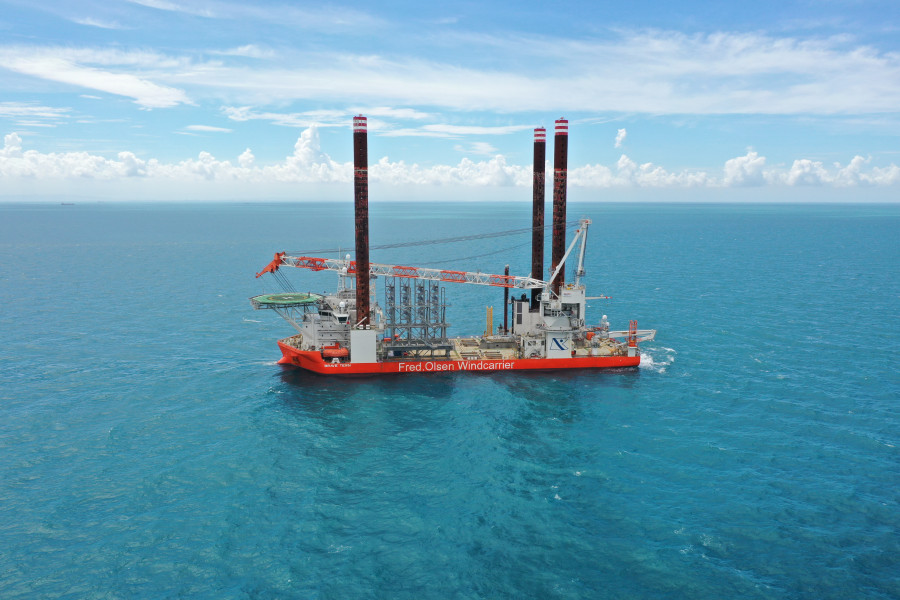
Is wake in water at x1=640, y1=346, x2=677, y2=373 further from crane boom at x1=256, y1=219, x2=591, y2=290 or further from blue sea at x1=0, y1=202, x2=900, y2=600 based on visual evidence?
crane boom at x1=256, y1=219, x2=591, y2=290

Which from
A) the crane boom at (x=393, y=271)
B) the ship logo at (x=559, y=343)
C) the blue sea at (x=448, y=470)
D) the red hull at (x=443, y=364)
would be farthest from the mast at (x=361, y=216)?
the ship logo at (x=559, y=343)

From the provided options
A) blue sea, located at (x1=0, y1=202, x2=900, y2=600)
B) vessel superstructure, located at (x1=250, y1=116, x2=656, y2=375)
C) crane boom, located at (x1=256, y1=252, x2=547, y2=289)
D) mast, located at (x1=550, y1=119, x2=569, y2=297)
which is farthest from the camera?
mast, located at (x1=550, y1=119, x2=569, y2=297)

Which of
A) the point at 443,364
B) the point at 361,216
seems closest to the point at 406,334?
the point at 443,364

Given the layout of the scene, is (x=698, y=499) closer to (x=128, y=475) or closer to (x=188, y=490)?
(x=188, y=490)

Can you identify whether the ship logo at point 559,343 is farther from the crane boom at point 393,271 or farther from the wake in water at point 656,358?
the wake in water at point 656,358

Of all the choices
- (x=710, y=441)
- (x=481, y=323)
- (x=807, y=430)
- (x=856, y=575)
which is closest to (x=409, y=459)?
(x=710, y=441)

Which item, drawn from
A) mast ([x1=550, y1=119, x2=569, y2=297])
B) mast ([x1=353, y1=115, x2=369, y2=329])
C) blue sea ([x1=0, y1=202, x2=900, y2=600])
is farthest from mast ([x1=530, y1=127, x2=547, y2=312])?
mast ([x1=353, y1=115, x2=369, y2=329])
